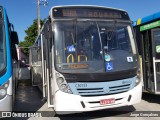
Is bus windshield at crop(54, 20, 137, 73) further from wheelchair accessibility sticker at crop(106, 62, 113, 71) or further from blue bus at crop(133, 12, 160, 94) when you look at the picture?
blue bus at crop(133, 12, 160, 94)

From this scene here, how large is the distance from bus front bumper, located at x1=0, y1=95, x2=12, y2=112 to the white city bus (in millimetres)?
1060

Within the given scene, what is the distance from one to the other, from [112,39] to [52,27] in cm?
160

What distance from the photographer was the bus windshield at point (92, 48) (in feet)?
20.7

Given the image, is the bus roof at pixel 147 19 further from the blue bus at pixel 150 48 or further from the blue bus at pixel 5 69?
the blue bus at pixel 5 69

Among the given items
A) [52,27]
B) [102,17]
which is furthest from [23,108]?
[102,17]

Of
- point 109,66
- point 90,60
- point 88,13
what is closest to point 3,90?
point 90,60

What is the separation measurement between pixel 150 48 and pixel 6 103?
4.84 metres

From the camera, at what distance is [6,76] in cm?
614

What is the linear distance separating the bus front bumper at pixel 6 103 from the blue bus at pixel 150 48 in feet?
14.7

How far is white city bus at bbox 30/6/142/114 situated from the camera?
6.15 m

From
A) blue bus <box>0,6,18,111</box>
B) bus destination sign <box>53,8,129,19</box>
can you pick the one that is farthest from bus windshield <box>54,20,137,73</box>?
blue bus <box>0,6,18,111</box>

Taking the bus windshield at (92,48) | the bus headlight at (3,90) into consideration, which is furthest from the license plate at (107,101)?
the bus headlight at (3,90)

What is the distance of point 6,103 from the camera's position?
19.9 feet

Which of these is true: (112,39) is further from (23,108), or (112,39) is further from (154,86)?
(23,108)
